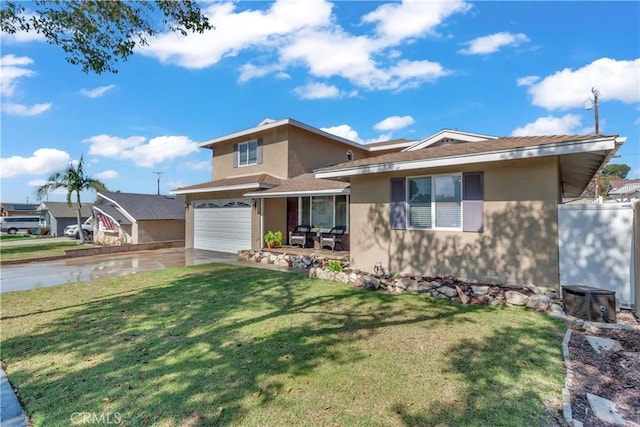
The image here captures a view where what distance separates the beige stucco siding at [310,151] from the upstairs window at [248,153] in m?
2.10

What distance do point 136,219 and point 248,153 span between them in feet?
27.3

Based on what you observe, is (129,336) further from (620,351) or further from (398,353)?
(620,351)

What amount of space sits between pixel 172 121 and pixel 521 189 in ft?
63.7

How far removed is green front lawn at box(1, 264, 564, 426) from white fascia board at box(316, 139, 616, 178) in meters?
3.35

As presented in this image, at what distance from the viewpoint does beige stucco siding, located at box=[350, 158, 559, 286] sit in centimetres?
707

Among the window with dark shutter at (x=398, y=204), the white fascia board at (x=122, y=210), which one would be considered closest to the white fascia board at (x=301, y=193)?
the window with dark shutter at (x=398, y=204)

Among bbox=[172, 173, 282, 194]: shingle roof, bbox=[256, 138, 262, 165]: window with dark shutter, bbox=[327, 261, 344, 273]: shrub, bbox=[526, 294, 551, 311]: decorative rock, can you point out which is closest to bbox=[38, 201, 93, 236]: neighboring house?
bbox=[172, 173, 282, 194]: shingle roof

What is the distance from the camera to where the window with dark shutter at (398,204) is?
891 centimetres

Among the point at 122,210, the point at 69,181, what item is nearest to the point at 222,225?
the point at 122,210

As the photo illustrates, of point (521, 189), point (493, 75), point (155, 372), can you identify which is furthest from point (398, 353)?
point (493, 75)

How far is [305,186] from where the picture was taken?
13.5 metres

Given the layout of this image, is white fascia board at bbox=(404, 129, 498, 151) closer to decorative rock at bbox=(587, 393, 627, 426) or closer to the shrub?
the shrub

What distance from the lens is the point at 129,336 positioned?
5105 mm

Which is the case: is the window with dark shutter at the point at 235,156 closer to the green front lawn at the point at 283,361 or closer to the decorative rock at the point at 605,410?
the green front lawn at the point at 283,361
